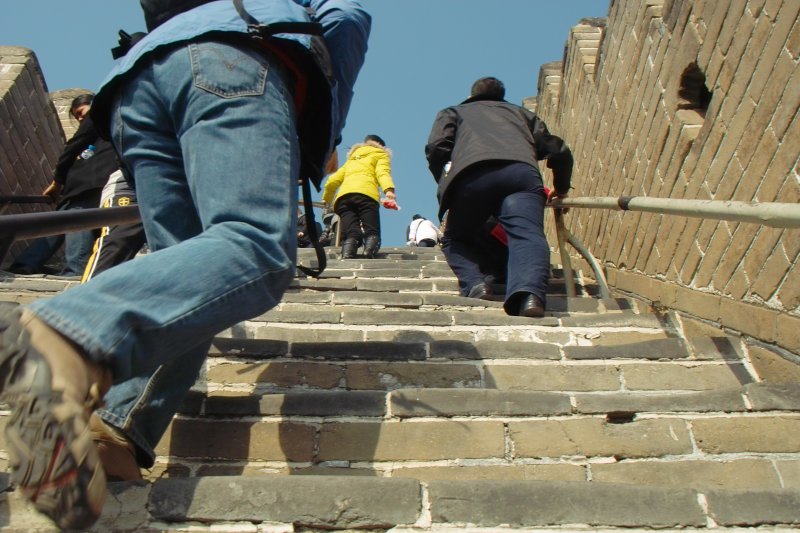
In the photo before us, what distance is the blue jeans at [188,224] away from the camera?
1347 millimetres

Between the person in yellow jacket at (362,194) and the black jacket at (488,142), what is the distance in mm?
1880

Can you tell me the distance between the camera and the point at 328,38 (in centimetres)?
205

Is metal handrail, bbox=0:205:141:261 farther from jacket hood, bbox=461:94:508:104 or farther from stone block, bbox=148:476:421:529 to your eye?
jacket hood, bbox=461:94:508:104

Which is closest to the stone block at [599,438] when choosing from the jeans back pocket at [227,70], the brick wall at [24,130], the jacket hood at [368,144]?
the jeans back pocket at [227,70]

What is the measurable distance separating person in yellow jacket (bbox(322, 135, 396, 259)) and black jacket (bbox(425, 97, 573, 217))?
188cm

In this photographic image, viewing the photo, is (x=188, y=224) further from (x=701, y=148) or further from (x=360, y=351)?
(x=701, y=148)

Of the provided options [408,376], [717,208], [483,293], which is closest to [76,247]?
[483,293]

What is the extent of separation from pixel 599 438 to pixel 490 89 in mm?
3114

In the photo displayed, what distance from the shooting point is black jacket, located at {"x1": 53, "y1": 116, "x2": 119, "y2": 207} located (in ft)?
16.4

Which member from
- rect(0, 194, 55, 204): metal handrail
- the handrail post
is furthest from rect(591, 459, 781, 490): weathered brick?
rect(0, 194, 55, 204): metal handrail

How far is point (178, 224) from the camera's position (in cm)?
199

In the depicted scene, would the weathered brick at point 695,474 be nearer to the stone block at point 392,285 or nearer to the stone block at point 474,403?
the stone block at point 474,403

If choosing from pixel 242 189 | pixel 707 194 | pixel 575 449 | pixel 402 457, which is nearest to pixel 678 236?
pixel 707 194

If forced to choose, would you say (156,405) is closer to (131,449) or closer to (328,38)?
(131,449)
